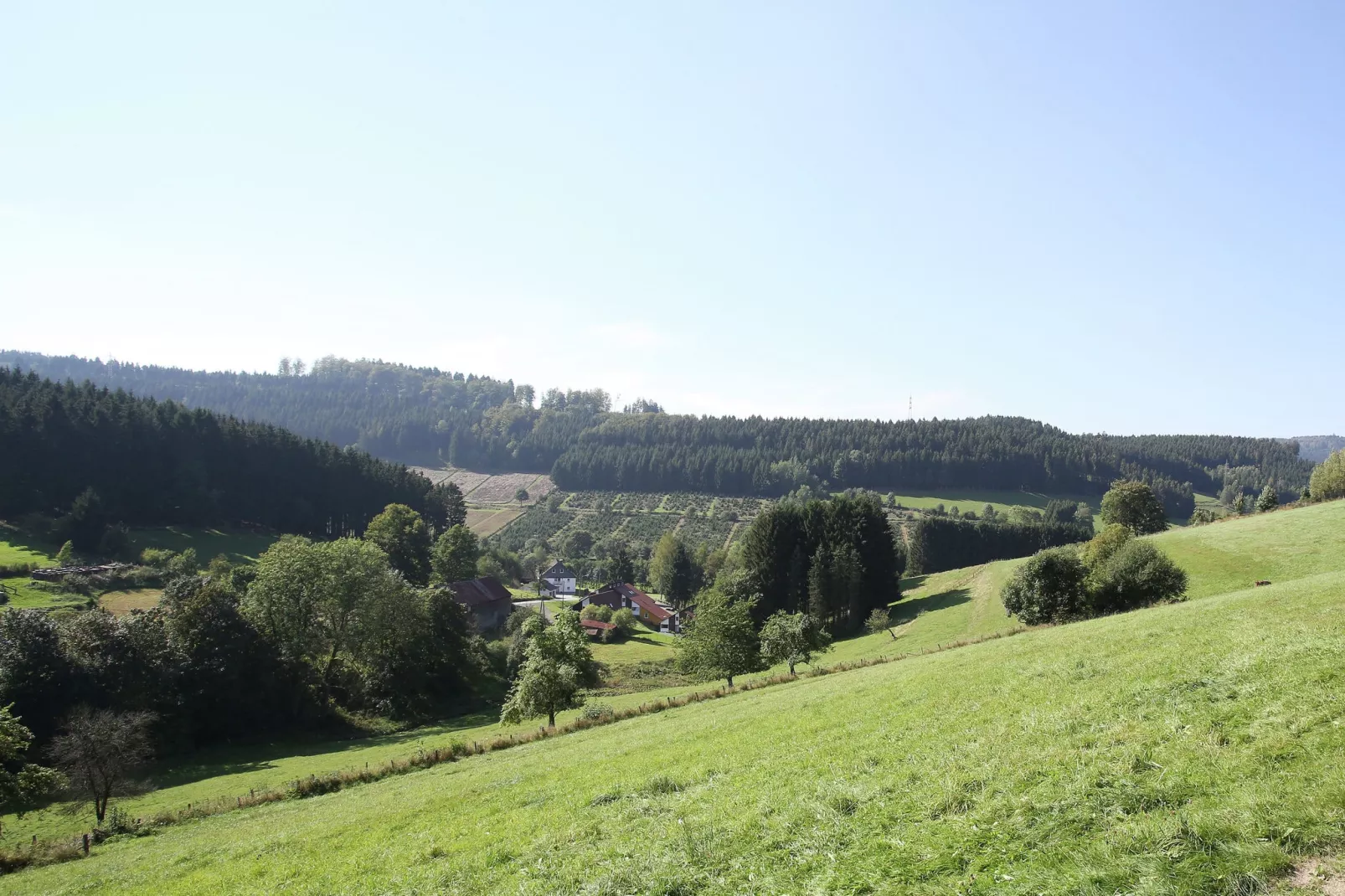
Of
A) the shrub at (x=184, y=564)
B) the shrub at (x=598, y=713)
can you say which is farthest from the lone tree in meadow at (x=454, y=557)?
the shrub at (x=598, y=713)

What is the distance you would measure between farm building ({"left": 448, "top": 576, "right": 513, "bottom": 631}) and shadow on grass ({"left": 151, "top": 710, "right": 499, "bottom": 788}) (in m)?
35.0

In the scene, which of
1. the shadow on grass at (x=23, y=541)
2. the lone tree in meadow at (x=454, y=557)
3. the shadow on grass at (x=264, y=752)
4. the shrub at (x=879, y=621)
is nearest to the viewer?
the shadow on grass at (x=264, y=752)

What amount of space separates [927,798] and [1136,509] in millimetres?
85826

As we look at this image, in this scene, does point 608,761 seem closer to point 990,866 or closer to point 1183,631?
point 990,866

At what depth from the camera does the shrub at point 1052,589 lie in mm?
45719

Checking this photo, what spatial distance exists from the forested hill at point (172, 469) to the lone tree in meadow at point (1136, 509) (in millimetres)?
113693

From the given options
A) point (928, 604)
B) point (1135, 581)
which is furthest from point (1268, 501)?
point (1135, 581)

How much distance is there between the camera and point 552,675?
136 feet

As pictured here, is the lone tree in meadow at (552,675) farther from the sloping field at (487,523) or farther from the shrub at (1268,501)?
the sloping field at (487,523)

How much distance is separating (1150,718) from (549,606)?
107m

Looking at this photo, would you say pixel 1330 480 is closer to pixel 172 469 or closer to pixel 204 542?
pixel 204 542

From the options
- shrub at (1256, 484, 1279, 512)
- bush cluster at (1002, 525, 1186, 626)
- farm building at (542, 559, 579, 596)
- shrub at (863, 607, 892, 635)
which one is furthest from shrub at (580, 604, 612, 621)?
shrub at (1256, 484, 1279, 512)

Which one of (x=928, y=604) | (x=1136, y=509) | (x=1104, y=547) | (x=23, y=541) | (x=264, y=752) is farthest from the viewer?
(x=23, y=541)

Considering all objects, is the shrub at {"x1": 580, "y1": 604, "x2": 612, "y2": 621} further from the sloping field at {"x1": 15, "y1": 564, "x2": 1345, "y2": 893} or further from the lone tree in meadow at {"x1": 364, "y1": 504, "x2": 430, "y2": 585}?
the sloping field at {"x1": 15, "y1": 564, "x2": 1345, "y2": 893}
